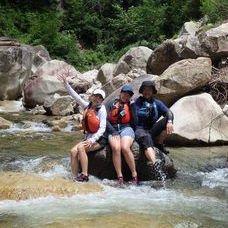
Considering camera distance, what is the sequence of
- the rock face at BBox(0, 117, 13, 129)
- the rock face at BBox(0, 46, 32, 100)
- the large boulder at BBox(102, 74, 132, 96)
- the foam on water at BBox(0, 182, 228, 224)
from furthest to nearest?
the rock face at BBox(0, 46, 32, 100), the large boulder at BBox(102, 74, 132, 96), the rock face at BBox(0, 117, 13, 129), the foam on water at BBox(0, 182, 228, 224)

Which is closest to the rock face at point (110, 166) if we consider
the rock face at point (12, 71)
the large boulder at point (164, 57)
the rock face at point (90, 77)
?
the large boulder at point (164, 57)

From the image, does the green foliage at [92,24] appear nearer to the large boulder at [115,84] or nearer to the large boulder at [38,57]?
the large boulder at [38,57]

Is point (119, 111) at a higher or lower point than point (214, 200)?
higher

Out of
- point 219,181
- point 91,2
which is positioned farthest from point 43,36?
point 219,181

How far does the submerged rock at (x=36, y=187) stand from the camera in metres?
4.59

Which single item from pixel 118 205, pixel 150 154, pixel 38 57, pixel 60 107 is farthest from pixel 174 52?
pixel 38 57

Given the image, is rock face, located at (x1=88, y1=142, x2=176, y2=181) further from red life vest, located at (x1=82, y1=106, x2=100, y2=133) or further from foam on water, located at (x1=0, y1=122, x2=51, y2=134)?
foam on water, located at (x1=0, y1=122, x2=51, y2=134)

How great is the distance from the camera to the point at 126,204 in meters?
4.30

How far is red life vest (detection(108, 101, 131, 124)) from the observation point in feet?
17.9

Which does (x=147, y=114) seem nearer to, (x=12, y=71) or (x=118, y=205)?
(x=118, y=205)

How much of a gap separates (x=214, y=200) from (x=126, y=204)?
3.45ft

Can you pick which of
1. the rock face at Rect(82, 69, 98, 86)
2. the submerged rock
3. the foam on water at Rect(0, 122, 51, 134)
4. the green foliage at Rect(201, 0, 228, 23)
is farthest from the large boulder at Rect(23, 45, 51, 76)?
the submerged rock

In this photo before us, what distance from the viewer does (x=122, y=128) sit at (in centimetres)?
550

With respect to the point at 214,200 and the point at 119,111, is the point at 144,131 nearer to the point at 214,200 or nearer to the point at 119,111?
the point at 119,111
